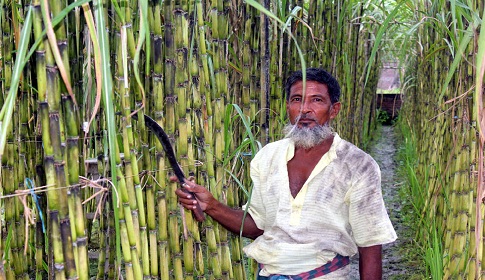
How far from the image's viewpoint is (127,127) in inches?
43.1

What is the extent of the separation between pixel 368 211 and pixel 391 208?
270 centimetres

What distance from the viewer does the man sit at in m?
1.59

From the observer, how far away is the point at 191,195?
1408 mm

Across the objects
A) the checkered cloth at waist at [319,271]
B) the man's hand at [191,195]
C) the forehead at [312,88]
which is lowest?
the checkered cloth at waist at [319,271]

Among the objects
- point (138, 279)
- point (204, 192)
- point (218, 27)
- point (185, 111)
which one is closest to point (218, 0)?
point (218, 27)

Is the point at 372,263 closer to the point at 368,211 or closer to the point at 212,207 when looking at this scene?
the point at 368,211

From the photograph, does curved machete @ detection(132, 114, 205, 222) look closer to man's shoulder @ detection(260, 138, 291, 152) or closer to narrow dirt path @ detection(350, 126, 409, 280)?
man's shoulder @ detection(260, 138, 291, 152)

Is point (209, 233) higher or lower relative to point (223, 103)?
lower

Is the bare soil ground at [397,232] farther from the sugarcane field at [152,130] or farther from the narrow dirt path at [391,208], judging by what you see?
the sugarcane field at [152,130]

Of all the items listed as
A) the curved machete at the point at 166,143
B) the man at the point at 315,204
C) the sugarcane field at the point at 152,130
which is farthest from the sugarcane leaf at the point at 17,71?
the man at the point at 315,204

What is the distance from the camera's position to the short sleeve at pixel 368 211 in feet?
5.17

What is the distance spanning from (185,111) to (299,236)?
53 centimetres

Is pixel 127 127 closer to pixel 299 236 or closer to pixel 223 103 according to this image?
pixel 223 103

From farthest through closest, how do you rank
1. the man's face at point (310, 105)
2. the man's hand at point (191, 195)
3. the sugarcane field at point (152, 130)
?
1. the man's face at point (310, 105)
2. the man's hand at point (191, 195)
3. the sugarcane field at point (152, 130)
